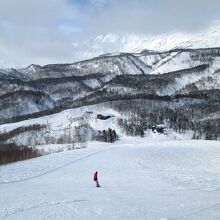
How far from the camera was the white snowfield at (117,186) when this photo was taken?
121 ft

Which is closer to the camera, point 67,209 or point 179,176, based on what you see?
point 67,209

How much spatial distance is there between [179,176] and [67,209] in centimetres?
3150

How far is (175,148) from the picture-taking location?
99562mm

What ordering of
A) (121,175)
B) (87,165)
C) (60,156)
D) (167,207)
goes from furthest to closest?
(60,156), (87,165), (121,175), (167,207)

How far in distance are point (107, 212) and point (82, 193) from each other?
9.15 meters

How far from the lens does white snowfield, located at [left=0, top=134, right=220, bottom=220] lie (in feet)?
121

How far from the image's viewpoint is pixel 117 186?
172 ft

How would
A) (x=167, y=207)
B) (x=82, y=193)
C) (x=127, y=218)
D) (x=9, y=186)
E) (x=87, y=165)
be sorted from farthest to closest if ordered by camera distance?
1. (x=87, y=165)
2. (x=9, y=186)
3. (x=82, y=193)
4. (x=167, y=207)
5. (x=127, y=218)

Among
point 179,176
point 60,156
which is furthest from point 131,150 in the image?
point 179,176

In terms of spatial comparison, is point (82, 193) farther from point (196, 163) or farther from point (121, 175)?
point (196, 163)

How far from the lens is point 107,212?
36.8 m

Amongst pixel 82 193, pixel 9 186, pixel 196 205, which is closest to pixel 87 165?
pixel 9 186

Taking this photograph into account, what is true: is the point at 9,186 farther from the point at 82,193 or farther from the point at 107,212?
the point at 107,212

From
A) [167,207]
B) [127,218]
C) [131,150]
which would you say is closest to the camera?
[127,218]
